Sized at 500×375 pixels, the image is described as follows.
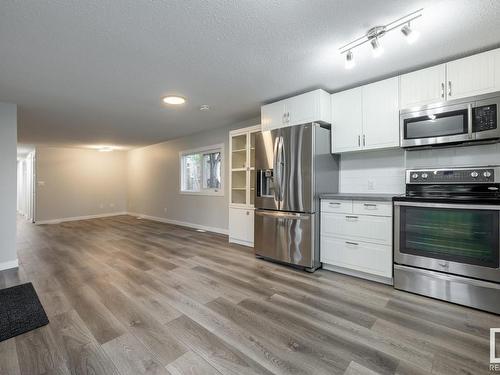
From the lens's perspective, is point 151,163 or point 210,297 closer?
point 210,297

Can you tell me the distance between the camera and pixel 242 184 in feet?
15.2

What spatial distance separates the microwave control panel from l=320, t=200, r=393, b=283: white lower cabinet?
1.03 metres

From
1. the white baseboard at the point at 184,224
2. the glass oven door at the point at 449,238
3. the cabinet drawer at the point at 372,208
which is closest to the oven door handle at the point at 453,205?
the glass oven door at the point at 449,238

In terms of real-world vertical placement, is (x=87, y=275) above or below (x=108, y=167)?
below

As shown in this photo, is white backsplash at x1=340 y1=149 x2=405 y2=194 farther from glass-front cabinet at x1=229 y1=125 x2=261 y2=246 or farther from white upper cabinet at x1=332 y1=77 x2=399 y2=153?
glass-front cabinet at x1=229 y1=125 x2=261 y2=246

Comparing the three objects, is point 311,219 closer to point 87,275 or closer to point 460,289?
point 460,289

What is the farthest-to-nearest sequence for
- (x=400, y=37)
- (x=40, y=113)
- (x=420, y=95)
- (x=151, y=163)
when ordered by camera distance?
(x=151, y=163) < (x=40, y=113) < (x=420, y=95) < (x=400, y=37)

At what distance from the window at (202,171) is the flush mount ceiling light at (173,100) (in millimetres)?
1863

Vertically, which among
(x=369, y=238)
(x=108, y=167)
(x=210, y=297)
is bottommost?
(x=210, y=297)

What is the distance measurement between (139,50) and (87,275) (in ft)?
8.62

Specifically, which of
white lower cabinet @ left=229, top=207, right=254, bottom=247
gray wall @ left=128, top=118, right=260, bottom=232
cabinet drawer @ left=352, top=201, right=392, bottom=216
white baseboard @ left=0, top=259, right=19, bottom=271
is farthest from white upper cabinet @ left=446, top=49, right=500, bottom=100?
white baseboard @ left=0, top=259, right=19, bottom=271

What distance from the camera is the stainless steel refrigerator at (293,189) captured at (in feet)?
9.98

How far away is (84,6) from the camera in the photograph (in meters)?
1.64

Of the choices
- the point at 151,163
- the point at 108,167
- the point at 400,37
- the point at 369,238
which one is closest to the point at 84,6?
the point at 400,37
